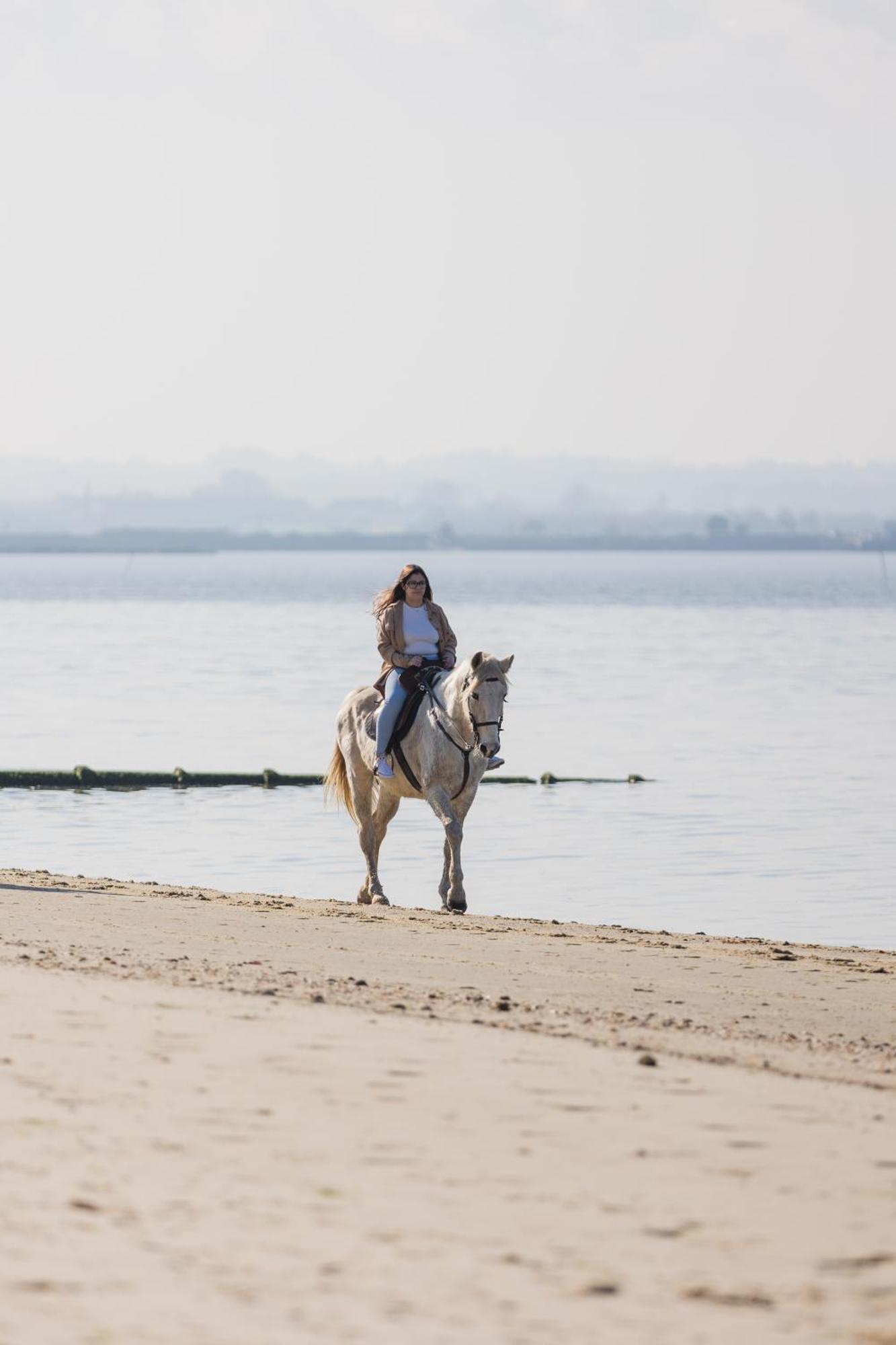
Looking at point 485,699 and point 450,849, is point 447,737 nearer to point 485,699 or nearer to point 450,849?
point 485,699

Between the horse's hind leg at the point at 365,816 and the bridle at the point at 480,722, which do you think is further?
the horse's hind leg at the point at 365,816

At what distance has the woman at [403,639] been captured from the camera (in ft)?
49.5

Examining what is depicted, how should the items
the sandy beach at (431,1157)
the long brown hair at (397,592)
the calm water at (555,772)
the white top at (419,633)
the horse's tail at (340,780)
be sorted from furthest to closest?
1. the calm water at (555,772)
2. the horse's tail at (340,780)
3. the white top at (419,633)
4. the long brown hair at (397,592)
5. the sandy beach at (431,1157)

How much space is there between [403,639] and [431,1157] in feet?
28.3

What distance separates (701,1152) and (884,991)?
16.6 feet

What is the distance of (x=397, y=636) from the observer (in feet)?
50.0

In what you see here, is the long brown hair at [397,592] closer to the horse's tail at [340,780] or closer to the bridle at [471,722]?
the bridle at [471,722]

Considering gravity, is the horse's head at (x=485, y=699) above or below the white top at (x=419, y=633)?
below

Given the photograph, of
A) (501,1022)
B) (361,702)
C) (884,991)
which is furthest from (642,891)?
(501,1022)

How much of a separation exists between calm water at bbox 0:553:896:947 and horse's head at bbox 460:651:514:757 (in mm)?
3403

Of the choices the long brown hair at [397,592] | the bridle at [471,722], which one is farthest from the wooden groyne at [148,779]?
the bridle at [471,722]

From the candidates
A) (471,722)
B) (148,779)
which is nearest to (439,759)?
(471,722)

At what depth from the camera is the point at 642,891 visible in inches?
744

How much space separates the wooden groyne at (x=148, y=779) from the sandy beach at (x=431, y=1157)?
49.3ft
